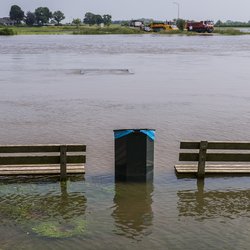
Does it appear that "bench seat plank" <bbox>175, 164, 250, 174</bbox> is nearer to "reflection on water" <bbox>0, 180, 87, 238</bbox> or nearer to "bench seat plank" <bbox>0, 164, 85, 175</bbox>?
"bench seat plank" <bbox>0, 164, 85, 175</bbox>

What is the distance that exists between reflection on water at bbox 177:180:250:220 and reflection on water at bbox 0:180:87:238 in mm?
2133

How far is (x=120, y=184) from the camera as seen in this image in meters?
11.1

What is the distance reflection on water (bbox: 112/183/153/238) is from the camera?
8.92 metres

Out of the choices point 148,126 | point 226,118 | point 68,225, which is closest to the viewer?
point 68,225

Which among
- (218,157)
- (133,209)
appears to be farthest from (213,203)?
(133,209)

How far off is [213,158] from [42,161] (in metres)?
3.99

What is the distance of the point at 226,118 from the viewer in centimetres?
1967

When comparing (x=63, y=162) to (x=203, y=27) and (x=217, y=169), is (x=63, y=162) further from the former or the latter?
(x=203, y=27)

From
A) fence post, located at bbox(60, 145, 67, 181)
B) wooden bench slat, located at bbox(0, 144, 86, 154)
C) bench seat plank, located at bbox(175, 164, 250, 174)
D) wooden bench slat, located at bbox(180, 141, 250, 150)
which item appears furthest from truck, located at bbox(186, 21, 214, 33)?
wooden bench slat, located at bbox(0, 144, 86, 154)

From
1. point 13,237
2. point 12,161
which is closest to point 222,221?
point 13,237

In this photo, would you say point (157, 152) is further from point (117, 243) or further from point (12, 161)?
point (117, 243)

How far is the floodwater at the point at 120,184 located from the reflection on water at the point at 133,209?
0.02 metres

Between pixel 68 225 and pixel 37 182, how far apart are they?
2.49 m

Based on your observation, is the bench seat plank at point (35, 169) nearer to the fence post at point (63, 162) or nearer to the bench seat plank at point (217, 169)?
the fence post at point (63, 162)
